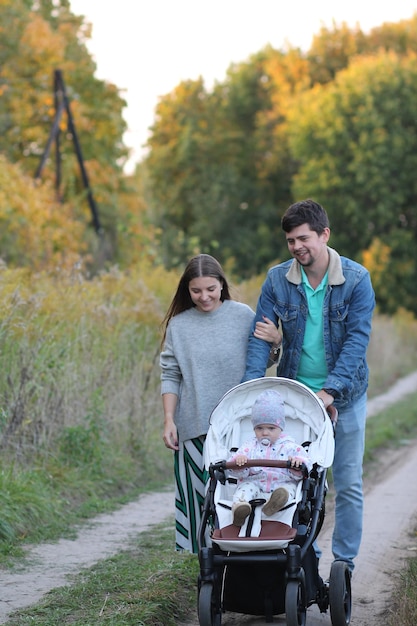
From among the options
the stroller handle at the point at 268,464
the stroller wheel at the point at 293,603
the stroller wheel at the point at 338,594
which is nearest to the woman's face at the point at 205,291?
the stroller handle at the point at 268,464

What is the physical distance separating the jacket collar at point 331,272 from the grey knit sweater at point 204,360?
16.2 inches

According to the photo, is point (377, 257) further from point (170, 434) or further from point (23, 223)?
point (170, 434)

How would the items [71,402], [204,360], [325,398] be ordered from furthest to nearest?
[71,402] → [204,360] → [325,398]

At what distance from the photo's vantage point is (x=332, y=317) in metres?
5.81

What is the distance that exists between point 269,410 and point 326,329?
2.40 feet

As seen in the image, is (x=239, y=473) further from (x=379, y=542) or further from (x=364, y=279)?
(x=379, y=542)

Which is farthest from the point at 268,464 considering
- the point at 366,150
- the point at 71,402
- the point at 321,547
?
the point at 366,150

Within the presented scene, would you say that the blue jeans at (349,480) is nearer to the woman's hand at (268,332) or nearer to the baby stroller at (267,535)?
the baby stroller at (267,535)

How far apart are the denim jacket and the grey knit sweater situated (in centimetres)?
18

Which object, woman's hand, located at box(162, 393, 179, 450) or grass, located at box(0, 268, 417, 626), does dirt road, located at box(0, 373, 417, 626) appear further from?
woman's hand, located at box(162, 393, 179, 450)

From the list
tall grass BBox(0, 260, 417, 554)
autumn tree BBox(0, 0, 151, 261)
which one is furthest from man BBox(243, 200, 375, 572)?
autumn tree BBox(0, 0, 151, 261)

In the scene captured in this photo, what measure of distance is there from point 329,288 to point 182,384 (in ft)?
3.34

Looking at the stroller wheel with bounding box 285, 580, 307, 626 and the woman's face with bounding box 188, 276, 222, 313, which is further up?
the woman's face with bounding box 188, 276, 222, 313

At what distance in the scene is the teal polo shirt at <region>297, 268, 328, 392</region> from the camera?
586 centimetres
